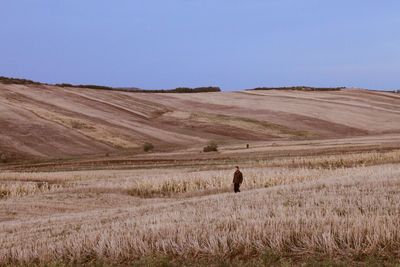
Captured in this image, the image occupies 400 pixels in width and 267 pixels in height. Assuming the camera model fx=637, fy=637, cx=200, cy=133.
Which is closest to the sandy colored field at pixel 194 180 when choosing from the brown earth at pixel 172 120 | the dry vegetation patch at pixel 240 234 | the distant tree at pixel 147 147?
the dry vegetation patch at pixel 240 234

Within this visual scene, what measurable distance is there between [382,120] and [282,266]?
67689mm

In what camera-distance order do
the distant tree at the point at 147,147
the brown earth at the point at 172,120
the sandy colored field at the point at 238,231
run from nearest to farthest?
the sandy colored field at the point at 238,231 < the distant tree at the point at 147,147 < the brown earth at the point at 172,120

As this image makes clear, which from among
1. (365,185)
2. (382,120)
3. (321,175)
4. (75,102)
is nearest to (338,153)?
(321,175)

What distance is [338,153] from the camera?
1752 inches

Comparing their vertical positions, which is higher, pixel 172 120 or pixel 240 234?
pixel 240 234

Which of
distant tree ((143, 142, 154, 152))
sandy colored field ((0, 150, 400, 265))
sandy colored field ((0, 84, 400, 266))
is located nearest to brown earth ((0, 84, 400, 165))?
sandy colored field ((0, 84, 400, 266))

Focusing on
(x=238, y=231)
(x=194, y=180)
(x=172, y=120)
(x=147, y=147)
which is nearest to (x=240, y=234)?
(x=238, y=231)

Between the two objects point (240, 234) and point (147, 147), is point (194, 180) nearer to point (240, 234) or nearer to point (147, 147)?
point (240, 234)

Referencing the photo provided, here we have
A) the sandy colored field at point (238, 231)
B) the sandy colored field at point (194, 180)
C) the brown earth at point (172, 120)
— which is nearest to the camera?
the sandy colored field at point (238, 231)

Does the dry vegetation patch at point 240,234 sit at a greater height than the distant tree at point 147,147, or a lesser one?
greater

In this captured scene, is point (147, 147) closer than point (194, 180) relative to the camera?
No

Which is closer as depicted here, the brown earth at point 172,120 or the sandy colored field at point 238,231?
the sandy colored field at point 238,231

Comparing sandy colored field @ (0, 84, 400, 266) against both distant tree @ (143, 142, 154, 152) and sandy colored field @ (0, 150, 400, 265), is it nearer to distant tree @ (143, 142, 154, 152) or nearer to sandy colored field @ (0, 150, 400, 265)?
sandy colored field @ (0, 150, 400, 265)

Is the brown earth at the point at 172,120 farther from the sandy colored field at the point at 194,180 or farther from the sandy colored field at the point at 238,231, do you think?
the sandy colored field at the point at 238,231
